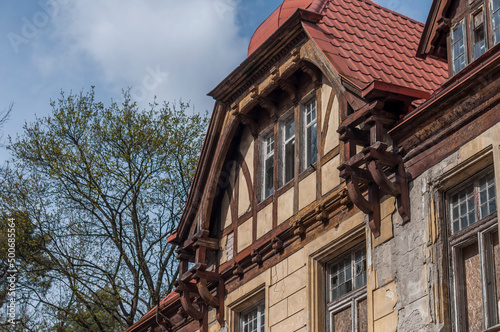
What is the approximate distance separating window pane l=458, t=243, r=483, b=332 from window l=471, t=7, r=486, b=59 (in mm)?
2620

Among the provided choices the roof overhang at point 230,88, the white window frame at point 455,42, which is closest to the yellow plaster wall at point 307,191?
the roof overhang at point 230,88

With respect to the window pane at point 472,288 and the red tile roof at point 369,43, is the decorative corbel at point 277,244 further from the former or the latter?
the window pane at point 472,288

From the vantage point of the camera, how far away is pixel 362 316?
12719 millimetres

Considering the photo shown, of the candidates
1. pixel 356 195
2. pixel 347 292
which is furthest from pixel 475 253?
pixel 347 292

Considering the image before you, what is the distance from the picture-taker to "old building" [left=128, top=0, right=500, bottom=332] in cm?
1123

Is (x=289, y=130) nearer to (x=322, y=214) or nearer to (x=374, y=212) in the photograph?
(x=322, y=214)

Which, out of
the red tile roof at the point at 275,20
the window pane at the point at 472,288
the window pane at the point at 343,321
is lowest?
the window pane at the point at 472,288

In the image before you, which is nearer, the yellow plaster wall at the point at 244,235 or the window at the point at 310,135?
the window at the point at 310,135

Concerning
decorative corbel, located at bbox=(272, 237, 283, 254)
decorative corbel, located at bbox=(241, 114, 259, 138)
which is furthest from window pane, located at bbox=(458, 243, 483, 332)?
decorative corbel, located at bbox=(241, 114, 259, 138)

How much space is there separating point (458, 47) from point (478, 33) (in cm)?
41

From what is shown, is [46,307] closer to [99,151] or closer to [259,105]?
[99,151]

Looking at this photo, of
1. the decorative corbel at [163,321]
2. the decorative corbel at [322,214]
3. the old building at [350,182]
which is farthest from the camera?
the decorative corbel at [163,321]

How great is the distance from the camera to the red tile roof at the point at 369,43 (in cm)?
1405

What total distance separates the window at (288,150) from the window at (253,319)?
205cm
